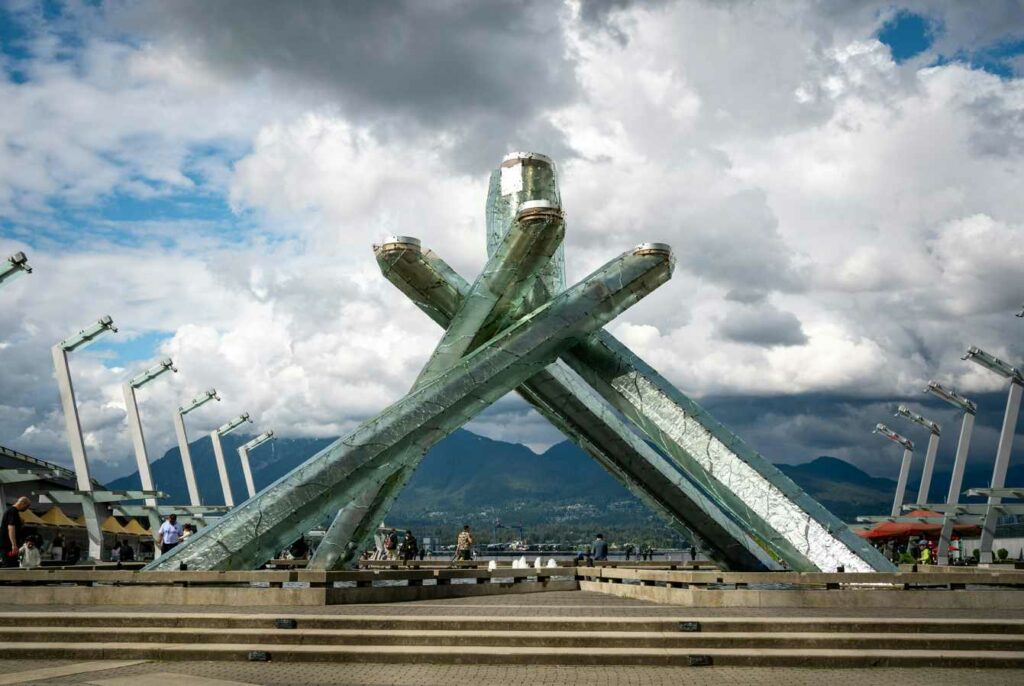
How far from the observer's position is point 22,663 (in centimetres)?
1122

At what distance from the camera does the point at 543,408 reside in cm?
2647

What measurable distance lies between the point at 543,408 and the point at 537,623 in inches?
549

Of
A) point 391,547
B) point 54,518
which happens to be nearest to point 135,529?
point 54,518

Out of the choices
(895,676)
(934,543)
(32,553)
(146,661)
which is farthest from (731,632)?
(934,543)

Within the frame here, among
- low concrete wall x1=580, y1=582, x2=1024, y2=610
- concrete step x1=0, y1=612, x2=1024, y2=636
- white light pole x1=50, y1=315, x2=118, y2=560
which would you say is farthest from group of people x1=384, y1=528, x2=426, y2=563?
concrete step x1=0, y1=612, x2=1024, y2=636

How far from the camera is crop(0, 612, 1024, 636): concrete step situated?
1260 centimetres

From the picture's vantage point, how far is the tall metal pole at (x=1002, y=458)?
124ft

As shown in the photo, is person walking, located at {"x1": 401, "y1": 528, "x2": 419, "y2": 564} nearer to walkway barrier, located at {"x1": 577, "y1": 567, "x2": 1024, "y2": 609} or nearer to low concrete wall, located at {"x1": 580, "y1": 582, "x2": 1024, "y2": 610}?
walkway barrier, located at {"x1": 577, "y1": 567, "x2": 1024, "y2": 609}

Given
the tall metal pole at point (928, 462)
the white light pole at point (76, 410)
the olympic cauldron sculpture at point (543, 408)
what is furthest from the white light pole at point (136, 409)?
the tall metal pole at point (928, 462)

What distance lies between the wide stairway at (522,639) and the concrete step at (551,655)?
0.04 feet

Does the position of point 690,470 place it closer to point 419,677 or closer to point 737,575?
point 737,575

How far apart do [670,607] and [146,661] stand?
9.70 meters

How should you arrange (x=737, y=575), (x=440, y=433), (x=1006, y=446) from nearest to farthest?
(x=737, y=575) → (x=440, y=433) → (x=1006, y=446)

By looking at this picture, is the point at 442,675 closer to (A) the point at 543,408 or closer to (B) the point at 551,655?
(B) the point at 551,655
